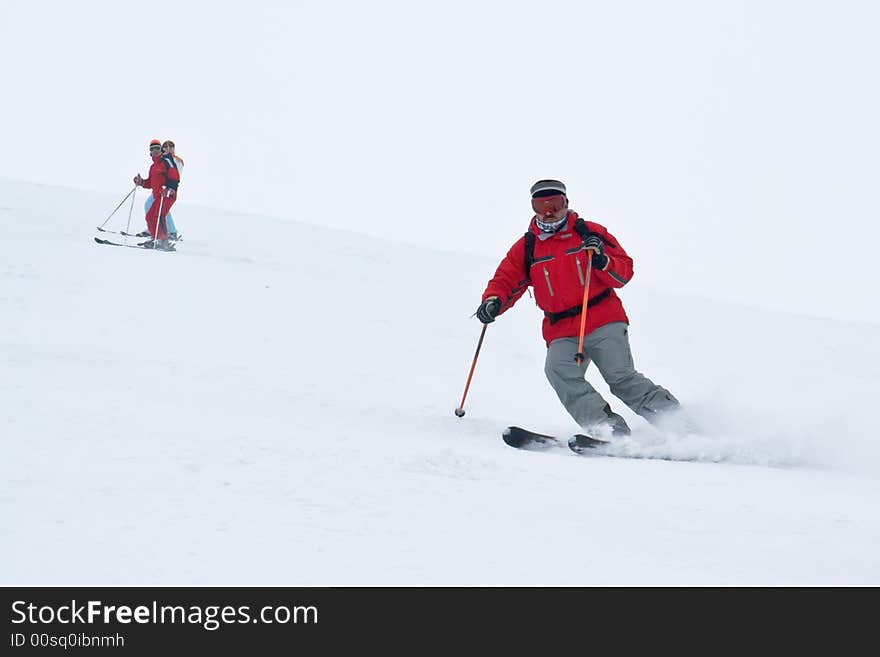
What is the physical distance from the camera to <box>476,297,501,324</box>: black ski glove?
18.5 ft

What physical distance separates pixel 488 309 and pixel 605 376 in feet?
2.78

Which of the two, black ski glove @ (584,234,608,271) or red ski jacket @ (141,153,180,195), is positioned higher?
red ski jacket @ (141,153,180,195)

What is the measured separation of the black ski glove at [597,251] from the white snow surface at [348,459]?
3.40 feet

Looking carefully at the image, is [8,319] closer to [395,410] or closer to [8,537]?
[395,410]

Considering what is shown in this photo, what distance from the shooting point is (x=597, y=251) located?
17.5 ft

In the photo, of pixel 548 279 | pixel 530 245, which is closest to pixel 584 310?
pixel 548 279

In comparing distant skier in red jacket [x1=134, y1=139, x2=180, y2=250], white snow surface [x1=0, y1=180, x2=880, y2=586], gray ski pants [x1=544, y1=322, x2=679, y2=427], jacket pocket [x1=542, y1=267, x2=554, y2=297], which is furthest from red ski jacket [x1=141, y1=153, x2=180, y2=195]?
gray ski pants [x1=544, y1=322, x2=679, y2=427]

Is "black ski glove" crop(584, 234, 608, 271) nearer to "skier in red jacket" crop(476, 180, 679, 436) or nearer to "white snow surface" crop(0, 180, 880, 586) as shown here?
"skier in red jacket" crop(476, 180, 679, 436)

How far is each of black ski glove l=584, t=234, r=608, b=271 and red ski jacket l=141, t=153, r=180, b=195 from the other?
975 cm
